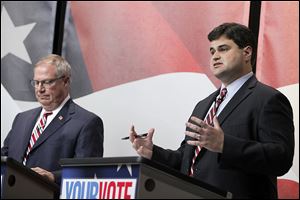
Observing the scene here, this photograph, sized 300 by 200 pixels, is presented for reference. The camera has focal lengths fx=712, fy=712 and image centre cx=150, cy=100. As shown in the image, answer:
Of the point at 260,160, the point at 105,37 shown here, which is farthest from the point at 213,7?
the point at 260,160

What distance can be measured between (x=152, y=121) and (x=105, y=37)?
783mm

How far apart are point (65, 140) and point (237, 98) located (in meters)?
1.26

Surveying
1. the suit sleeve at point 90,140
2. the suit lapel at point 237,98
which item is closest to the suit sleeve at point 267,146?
the suit lapel at point 237,98

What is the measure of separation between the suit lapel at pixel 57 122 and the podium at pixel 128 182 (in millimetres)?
1595

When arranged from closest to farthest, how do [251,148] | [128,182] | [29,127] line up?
[128,182], [251,148], [29,127]

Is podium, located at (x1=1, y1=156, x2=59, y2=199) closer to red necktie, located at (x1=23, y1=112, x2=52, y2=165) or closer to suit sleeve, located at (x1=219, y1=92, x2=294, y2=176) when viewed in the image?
suit sleeve, located at (x1=219, y1=92, x2=294, y2=176)

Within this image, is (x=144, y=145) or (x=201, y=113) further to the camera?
(x=201, y=113)

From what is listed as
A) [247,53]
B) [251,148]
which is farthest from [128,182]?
[247,53]

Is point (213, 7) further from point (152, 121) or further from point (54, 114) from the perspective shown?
point (54, 114)

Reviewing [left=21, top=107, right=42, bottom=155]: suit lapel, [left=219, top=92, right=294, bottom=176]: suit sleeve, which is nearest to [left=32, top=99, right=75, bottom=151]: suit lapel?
[left=21, top=107, right=42, bottom=155]: suit lapel

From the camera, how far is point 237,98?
333cm

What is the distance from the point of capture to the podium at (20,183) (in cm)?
261

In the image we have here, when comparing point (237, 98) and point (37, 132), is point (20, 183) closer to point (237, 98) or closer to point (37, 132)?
point (237, 98)

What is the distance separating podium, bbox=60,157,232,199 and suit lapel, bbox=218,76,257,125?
2.62 ft
